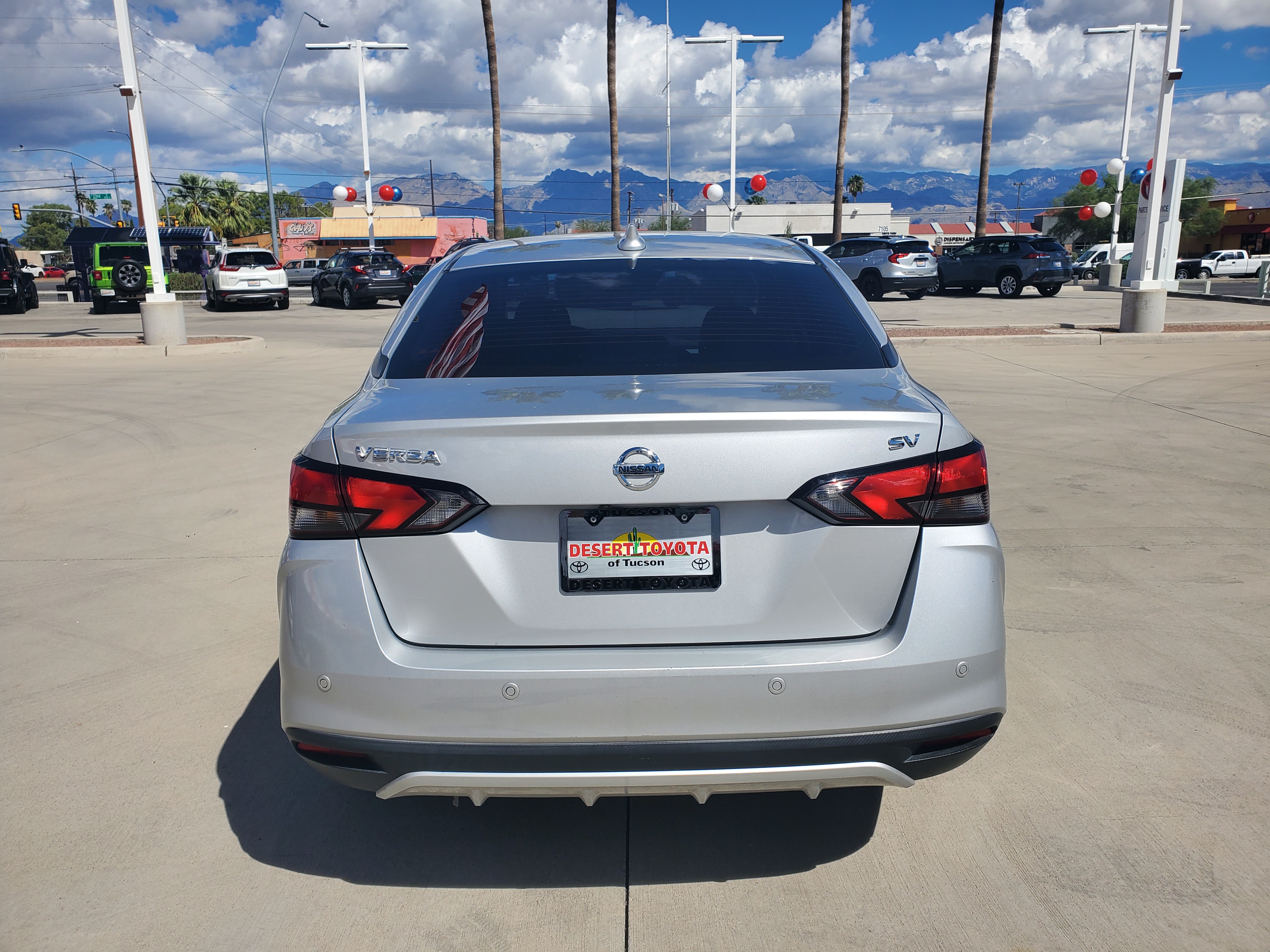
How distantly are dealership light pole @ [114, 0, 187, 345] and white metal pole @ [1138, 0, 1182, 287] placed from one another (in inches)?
625

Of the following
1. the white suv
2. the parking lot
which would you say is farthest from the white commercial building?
the parking lot

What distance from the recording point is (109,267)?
28391 millimetres

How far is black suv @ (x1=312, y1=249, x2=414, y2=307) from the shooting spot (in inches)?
1095

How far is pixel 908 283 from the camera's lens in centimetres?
2608

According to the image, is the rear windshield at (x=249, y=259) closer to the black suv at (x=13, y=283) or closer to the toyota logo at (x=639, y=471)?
the black suv at (x=13, y=283)

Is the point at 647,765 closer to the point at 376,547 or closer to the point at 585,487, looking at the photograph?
the point at 585,487

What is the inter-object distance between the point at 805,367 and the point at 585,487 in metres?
0.90

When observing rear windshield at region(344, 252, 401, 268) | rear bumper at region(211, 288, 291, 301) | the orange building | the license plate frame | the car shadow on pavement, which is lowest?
the car shadow on pavement

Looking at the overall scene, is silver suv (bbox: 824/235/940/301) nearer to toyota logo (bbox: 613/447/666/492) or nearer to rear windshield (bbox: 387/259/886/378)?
rear windshield (bbox: 387/259/886/378)

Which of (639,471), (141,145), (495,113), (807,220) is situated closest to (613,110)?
(495,113)

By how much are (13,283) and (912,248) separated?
25512 millimetres

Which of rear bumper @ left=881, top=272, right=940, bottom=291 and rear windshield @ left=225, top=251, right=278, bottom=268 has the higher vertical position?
rear windshield @ left=225, top=251, right=278, bottom=268

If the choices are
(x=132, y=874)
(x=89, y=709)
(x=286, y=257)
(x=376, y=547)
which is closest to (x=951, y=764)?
(x=376, y=547)

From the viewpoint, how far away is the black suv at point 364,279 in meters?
27.8
